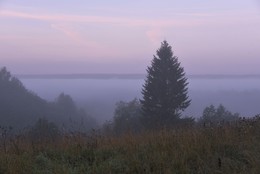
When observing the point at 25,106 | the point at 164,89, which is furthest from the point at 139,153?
the point at 25,106

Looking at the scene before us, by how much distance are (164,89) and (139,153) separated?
41.9 metres

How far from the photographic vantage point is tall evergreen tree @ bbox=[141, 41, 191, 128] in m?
46.7

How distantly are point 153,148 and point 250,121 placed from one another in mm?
2752

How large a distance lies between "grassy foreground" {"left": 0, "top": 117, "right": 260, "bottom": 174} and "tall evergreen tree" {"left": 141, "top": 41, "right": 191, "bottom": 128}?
37127 mm

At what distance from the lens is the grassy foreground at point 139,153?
582 cm

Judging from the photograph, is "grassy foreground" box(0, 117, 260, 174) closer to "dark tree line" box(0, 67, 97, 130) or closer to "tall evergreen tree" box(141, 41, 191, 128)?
"tall evergreen tree" box(141, 41, 191, 128)

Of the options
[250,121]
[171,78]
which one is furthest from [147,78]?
[250,121]

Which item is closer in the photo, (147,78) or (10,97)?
(147,78)

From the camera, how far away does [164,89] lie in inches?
1893

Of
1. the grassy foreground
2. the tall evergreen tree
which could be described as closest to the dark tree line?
the tall evergreen tree

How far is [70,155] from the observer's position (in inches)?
250

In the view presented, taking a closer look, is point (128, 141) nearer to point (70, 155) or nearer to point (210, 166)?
point (70, 155)

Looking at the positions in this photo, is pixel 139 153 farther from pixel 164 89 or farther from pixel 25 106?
pixel 25 106

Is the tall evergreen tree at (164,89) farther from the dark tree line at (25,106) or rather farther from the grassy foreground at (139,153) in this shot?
the grassy foreground at (139,153)
